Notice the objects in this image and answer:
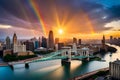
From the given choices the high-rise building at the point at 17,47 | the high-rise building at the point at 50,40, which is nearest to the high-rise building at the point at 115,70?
the high-rise building at the point at 17,47

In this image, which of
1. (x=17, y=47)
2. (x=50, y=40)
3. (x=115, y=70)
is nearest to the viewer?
(x=115, y=70)

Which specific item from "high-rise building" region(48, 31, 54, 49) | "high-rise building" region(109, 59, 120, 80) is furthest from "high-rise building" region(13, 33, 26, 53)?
"high-rise building" region(109, 59, 120, 80)

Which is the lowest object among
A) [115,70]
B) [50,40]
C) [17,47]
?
[115,70]

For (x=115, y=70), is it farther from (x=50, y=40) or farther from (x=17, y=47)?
(x=50, y=40)

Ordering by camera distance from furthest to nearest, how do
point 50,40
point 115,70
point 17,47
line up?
1. point 50,40
2. point 17,47
3. point 115,70

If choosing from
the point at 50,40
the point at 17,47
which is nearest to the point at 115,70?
the point at 17,47

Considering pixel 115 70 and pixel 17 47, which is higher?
pixel 17 47

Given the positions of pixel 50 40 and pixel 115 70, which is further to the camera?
pixel 50 40

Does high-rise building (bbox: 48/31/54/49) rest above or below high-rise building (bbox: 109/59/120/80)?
above

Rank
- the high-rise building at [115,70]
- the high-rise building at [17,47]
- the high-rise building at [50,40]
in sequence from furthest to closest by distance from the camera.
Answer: the high-rise building at [50,40] → the high-rise building at [17,47] → the high-rise building at [115,70]

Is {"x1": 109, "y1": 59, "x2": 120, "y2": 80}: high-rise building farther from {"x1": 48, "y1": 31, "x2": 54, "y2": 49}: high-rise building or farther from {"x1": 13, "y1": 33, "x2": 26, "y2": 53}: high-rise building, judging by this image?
{"x1": 48, "y1": 31, "x2": 54, "y2": 49}: high-rise building

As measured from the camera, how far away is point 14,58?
12367 millimetres

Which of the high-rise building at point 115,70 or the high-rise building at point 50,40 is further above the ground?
the high-rise building at point 50,40

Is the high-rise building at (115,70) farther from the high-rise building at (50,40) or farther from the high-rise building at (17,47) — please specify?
the high-rise building at (50,40)
